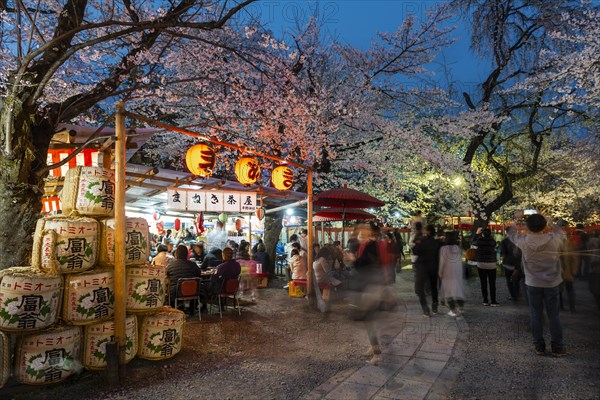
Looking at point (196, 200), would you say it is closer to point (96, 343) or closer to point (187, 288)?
point (187, 288)

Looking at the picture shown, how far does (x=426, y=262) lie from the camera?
9336mm

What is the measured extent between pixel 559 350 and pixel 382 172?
1352 centimetres

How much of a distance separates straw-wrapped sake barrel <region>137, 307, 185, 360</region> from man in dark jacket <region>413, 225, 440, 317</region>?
5.45m

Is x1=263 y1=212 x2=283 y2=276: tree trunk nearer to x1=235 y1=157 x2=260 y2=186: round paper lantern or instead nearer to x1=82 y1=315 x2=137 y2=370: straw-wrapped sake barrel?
x1=235 y1=157 x2=260 y2=186: round paper lantern

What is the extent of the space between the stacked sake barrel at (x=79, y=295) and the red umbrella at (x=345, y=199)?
20.9 ft

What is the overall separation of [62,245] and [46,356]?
4.66ft

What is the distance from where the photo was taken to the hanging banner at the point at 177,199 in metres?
11.2

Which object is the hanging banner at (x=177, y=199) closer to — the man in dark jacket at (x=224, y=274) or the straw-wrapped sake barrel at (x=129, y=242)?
the man in dark jacket at (x=224, y=274)

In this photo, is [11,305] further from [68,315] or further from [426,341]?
[426,341]

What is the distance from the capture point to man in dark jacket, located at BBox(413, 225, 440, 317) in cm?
913

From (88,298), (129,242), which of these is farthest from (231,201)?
(88,298)

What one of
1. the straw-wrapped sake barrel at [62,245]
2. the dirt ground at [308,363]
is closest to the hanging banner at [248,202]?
the dirt ground at [308,363]

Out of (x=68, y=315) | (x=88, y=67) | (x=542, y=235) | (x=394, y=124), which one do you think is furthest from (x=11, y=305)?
(x=394, y=124)

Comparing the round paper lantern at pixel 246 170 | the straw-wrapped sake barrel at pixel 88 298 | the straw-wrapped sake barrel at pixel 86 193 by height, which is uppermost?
the round paper lantern at pixel 246 170
